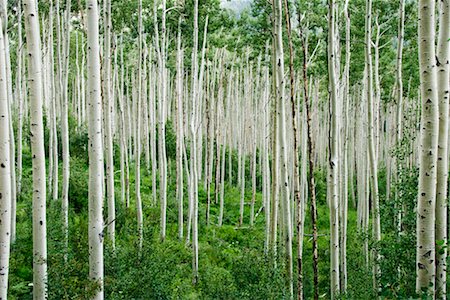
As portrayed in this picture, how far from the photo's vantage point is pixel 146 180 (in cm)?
2031

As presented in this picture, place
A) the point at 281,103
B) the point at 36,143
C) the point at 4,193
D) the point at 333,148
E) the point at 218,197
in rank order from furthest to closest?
the point at 218,197, the point at 281,103, the point at 333,148, the point at 36,143, the point at 4,193

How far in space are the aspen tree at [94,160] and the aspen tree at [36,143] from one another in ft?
2.42

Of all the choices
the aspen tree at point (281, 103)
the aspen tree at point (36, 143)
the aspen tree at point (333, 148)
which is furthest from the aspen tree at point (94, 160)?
the aspen tree at point (281, 103)

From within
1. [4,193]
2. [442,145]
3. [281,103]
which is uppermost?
[281,103]

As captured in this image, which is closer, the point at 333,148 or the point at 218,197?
the point at 333,148

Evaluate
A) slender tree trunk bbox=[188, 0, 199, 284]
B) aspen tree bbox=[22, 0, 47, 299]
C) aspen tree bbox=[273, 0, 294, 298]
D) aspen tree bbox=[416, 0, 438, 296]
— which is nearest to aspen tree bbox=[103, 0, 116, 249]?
slender tree trunk bbox=[188, 0, 199, 284]

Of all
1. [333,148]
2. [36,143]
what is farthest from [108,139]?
[333,148]

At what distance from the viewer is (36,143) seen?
20.3 ft

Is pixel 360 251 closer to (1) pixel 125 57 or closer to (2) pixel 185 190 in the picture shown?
(2) pixel 185 190

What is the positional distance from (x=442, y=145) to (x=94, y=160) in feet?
13.9

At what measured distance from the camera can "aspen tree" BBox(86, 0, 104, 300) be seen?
228 inches

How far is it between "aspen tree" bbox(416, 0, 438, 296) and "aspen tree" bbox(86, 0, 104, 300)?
3730 mm

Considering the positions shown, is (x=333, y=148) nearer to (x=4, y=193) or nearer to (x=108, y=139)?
(x=108, y=139)

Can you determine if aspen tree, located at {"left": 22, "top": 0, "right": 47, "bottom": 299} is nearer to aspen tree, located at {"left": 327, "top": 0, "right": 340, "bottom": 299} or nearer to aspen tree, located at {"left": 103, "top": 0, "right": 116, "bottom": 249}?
aspen tree, located at {"left": 103, "top": 0, "right": 116, "bottom": 249}
